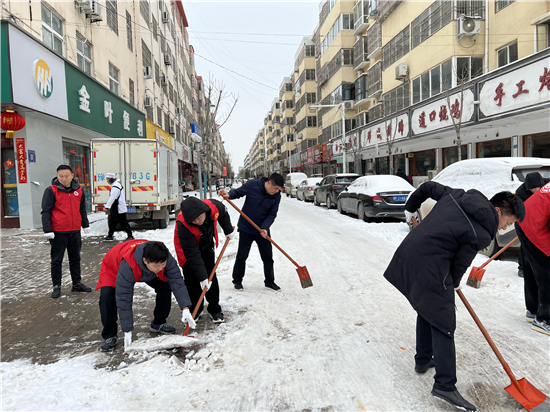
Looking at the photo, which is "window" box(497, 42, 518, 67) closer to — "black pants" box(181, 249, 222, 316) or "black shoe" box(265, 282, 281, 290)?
"black shoe" box(265, 282, 281, 290)

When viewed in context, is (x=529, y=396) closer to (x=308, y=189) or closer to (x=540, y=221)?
(x=540, y=221)

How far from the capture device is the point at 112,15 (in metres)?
16.5

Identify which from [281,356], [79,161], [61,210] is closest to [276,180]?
[281,356]

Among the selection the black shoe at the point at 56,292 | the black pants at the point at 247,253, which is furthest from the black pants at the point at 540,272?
the black shoe at the point at 56,292

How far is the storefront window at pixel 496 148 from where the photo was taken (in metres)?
15.0

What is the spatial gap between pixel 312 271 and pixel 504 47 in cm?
1513

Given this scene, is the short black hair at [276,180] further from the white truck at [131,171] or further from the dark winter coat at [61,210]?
the white truck at [131,171]

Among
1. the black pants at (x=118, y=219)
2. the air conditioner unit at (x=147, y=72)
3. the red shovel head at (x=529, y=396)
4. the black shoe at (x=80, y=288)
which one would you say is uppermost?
the air conditioner unit at (x=147, y=72)

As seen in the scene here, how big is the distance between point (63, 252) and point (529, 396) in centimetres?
549

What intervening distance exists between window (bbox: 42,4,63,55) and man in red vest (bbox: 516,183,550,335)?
506 inches

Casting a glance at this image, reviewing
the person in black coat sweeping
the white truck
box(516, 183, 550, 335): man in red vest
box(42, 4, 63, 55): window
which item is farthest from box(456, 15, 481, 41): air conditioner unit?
the person in black coat sweeping

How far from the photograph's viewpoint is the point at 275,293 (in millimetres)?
4926

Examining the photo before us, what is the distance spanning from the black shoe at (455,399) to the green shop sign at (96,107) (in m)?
12.5

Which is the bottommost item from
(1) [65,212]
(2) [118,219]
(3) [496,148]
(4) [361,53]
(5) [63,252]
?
(5) [63,252]
